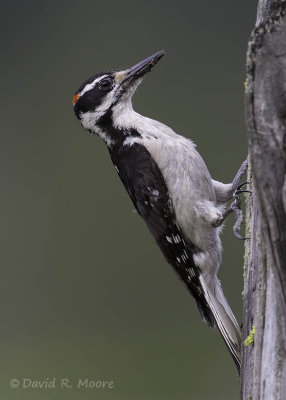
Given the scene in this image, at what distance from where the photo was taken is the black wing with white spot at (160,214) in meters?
3.36

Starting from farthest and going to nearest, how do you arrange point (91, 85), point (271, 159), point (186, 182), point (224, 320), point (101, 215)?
point (101, 215), point (91, 85), point (186, 182), point (224, 320), point (271, 159)

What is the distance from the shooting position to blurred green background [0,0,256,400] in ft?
16.7

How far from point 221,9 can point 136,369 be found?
8.35 ft

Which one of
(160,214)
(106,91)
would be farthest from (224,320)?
(106,91)

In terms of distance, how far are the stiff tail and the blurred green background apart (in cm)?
170

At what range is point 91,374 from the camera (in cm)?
495

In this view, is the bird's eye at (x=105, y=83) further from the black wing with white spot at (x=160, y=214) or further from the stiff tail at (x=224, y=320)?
the stiff tail at (x=224, y=320)

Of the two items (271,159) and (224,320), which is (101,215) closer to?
(224,320)

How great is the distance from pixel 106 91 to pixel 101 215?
5.55ft

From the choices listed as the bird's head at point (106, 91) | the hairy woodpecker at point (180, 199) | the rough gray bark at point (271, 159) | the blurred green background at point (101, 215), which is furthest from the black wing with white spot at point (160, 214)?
the blurred green background at point (101, 215)

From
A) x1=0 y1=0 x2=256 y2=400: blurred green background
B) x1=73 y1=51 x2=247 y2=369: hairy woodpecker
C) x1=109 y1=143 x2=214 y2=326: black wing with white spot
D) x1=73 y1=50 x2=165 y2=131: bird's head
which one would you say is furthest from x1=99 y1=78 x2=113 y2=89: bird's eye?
x1=0 y1=0 x2=256 y2=400: blurred green background

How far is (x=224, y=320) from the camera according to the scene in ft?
10.1

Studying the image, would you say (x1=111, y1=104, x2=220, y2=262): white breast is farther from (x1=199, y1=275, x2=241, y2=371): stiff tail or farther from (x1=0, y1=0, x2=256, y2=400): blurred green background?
(x1=0, y1=0, x2=256, y2=400): blurred green background

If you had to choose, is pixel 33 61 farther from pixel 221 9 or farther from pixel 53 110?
pixel 221 9
